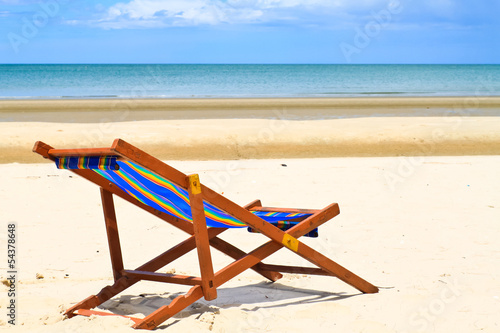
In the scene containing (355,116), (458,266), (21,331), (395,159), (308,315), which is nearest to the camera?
(21,331)

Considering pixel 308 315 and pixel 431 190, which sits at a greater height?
pixel 431 190

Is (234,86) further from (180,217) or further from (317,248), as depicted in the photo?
(180,217)

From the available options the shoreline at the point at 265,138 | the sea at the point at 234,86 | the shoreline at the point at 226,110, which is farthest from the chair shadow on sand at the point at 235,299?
the sea at the point at 234,86

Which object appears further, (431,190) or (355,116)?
(355,116)

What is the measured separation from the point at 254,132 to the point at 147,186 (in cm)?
1150

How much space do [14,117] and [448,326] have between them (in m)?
19.0

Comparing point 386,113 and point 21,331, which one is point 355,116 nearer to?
point 386,113

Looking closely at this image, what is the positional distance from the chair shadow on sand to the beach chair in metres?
0.11

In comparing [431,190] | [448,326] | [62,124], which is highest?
[62,124]

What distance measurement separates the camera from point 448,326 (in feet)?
10.6

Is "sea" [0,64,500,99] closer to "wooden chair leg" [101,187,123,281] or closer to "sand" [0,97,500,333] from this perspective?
"sand" [0,97,500,333]

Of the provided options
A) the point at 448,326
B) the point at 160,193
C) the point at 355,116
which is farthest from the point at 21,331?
the point at 355,116

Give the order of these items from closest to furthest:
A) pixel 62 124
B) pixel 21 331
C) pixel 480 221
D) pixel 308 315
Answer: pixel 21 331
pixel 308 315
pixel 480 221
pixel 62 124

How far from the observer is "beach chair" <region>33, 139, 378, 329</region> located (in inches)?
112
